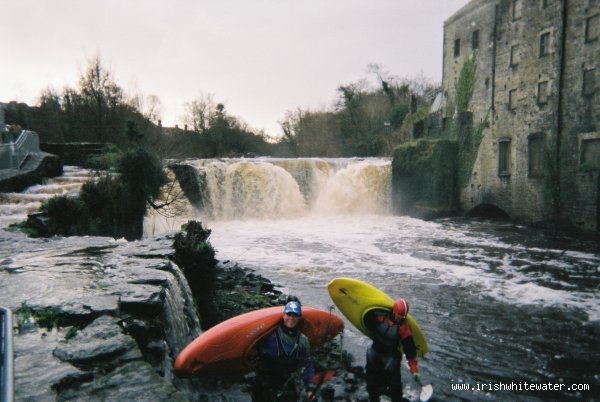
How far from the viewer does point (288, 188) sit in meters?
23.9

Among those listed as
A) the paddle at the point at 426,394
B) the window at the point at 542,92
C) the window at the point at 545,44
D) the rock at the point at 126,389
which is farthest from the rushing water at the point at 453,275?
the window at the point at 545,44

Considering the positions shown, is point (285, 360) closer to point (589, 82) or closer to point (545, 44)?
point (589, 82)

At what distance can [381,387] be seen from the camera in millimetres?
5121

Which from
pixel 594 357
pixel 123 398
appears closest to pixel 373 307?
pixel 123 398

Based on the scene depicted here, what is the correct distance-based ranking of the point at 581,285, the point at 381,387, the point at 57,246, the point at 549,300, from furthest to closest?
1. the point at 581,285
2. the point at 549,300
3. the point at 57,246
4. the point at 381,387

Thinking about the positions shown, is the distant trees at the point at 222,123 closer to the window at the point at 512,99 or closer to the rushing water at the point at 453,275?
the rushing water at the point at 453,275

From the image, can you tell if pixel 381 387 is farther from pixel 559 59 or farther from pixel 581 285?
pixel 559 59

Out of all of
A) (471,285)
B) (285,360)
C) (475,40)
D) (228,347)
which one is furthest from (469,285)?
(475,40)

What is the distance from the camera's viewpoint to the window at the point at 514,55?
21484 mm

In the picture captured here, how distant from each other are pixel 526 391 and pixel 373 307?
8.58 ft

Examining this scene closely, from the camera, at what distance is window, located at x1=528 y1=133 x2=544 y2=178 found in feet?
66.4

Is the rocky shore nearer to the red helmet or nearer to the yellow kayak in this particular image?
the yellow kayak

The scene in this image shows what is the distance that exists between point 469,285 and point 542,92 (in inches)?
550

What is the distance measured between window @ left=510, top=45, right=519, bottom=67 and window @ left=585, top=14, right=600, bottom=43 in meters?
3.90
